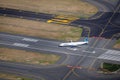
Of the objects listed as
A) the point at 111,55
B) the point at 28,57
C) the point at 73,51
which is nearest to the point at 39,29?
the point at 73,51

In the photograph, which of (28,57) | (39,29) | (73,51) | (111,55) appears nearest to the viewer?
(28,57)

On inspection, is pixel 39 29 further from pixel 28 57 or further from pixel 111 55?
pixel 111 55

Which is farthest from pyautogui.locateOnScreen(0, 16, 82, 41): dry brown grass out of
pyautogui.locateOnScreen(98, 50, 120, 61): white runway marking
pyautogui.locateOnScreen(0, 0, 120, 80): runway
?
pyautogui.locateOnScreen(98, 50, 120, 61): white runway marking

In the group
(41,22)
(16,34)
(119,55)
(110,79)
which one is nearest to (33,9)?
(41,22)

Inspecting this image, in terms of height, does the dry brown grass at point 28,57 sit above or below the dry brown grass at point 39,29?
below

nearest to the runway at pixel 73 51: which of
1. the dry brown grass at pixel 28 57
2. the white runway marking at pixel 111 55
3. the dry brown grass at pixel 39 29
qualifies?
the white runway marking at pixel 111 55

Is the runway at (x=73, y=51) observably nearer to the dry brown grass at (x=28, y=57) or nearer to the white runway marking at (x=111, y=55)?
the white runway marking at (x=111, y=55)
